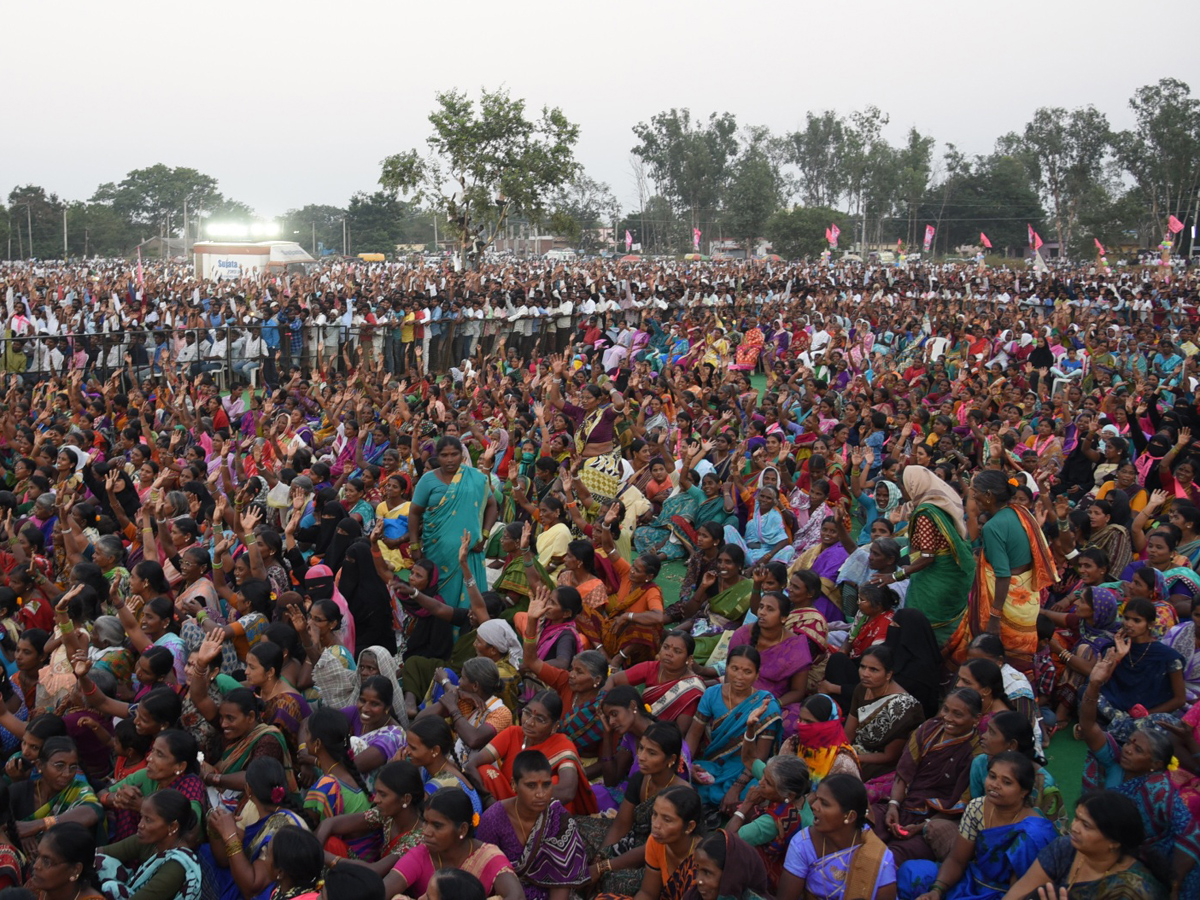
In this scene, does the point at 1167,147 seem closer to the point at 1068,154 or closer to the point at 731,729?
the point at 1068,154

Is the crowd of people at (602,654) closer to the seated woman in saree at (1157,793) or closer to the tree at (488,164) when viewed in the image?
the seated woman in saree at (1157,793)

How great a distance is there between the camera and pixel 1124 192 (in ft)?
193

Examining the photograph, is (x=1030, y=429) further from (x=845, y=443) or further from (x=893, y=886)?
(x=893, y=886)

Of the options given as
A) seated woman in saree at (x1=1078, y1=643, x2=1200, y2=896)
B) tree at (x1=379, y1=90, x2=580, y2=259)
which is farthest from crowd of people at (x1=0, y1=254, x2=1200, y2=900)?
tree at (x1=379, y1=90, x2=580, y2=259)

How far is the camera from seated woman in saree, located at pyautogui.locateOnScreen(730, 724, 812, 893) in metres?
3.56

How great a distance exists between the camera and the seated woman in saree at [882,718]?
→ 13.6 feet

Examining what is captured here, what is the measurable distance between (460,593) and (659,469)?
238 centimetres

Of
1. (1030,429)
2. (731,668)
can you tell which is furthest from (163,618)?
(1030,429)

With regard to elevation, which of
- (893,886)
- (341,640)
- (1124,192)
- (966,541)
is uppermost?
(1124,192)

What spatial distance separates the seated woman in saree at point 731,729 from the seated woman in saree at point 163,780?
1.82 m

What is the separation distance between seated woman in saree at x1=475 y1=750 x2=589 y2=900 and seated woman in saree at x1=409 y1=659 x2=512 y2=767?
0.57 meters

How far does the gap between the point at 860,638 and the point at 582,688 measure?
1397 mm

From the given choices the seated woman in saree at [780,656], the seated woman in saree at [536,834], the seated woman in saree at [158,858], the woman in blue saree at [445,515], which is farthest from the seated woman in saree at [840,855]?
the woman in blue saree at [445,515]

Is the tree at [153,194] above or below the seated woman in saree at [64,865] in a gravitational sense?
above
